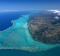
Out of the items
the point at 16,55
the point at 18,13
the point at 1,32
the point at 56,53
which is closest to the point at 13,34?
the point at 1,32

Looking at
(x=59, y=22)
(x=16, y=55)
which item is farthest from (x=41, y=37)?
(x=59, y=22)

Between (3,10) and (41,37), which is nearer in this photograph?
(41,37)

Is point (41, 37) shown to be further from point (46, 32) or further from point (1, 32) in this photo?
point (1, 32)

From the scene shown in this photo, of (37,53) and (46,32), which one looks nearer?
(37,53)

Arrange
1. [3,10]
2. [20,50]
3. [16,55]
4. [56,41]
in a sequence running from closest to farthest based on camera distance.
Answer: [16,55] < [20,50] < [56,41] < [3,10]

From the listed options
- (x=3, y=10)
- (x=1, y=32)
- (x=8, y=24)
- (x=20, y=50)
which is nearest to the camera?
(x=20, y=50)

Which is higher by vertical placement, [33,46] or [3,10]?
[3,10]

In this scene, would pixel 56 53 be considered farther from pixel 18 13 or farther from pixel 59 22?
pixel 18 13

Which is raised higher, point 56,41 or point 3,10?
point 3,10

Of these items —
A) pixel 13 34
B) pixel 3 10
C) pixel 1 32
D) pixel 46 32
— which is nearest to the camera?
pixel 46 32
